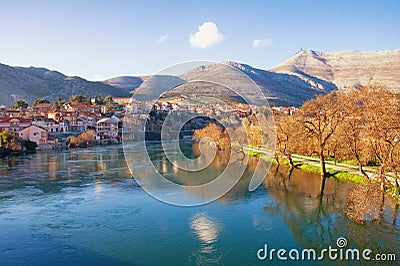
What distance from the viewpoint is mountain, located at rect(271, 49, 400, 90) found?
324ft

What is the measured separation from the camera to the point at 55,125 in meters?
38.3

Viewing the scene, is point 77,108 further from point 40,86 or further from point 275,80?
point 275,80

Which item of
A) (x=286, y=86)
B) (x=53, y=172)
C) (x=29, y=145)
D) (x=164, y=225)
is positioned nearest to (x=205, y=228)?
(x=164, y=225)

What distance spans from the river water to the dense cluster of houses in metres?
17.8

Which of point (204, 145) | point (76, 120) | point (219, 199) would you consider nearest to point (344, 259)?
point (219, 199)

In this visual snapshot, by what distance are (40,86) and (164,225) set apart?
80261mm

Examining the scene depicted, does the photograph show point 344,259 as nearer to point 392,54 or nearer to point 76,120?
point 76,120

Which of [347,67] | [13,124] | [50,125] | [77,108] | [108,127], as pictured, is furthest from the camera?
[347,67]

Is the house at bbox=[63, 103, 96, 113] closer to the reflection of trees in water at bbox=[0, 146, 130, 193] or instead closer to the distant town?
the distant town

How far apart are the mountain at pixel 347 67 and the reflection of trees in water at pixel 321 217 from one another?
7585 cm

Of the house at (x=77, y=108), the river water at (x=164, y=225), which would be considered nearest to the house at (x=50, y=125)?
the house at (x=77, y=108)

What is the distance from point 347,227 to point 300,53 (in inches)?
6422

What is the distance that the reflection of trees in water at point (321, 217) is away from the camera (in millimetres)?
8672

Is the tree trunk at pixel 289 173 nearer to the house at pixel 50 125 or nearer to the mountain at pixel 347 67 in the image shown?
the house at pixel 50 125
